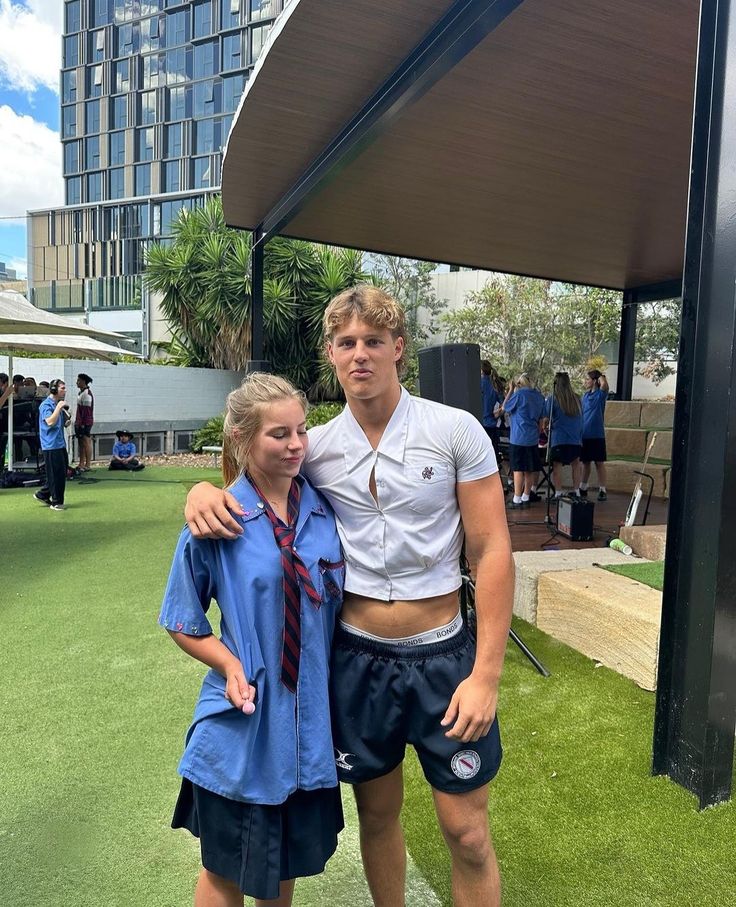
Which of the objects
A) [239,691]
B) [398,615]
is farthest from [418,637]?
[239,691]

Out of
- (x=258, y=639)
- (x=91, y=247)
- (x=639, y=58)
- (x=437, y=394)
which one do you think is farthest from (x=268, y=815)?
(x=91, y=247)

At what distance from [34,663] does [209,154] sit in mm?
62861

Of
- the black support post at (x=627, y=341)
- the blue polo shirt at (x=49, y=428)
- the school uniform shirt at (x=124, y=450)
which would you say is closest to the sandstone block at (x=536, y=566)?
the blue polo shirt at (x=49, y=428)

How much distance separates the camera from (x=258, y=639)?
1444mm

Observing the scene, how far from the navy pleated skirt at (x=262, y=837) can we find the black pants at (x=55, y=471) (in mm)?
8021

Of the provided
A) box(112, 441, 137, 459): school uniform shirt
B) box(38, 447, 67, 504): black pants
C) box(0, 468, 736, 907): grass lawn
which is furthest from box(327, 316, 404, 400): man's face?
box(112, 441, 137, 459): school uniform shirt

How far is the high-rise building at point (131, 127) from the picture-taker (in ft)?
183

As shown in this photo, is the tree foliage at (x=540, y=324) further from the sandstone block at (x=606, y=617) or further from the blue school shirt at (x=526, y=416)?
the sandstone block at (x=606, y=617)

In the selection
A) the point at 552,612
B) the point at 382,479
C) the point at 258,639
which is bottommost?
the point at 552,612

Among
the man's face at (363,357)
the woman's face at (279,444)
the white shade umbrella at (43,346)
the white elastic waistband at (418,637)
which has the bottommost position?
the white elastic waistband at (418,637)

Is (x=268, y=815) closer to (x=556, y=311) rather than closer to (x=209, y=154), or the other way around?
(x=556, y=311)

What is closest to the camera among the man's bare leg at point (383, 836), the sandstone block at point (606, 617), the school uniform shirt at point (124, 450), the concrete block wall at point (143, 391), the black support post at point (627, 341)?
the man's bare leg at point (383, 836)

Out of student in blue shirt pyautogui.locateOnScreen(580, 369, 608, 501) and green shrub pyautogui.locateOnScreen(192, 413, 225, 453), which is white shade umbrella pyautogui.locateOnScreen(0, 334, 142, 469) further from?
student in blue shirt pyautogui.locateOnScreen(580, 369, 608, 501)

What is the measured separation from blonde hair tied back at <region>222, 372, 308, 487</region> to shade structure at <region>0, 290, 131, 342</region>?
260 inches
